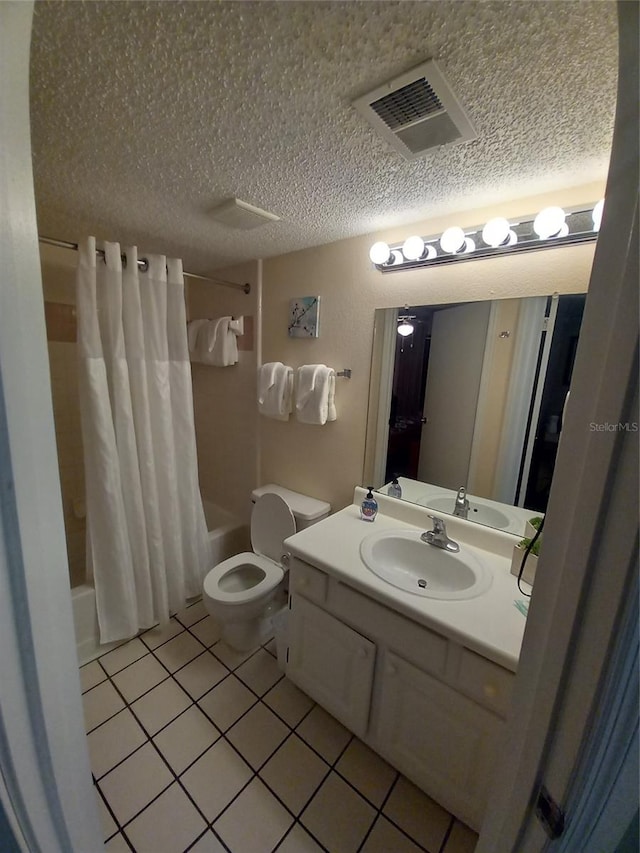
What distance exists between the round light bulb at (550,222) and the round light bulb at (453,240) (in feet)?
0.82

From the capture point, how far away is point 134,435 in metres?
1.64

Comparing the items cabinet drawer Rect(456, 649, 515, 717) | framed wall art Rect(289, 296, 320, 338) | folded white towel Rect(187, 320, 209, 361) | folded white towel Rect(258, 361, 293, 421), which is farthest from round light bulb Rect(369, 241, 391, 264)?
cabinet drawer Rect(456, 649, 515, 717)

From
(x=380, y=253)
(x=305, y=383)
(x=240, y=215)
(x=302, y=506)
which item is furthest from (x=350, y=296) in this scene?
(x=302, y=506)

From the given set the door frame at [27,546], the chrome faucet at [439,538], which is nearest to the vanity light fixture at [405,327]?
the chrome faucet at [439,538]

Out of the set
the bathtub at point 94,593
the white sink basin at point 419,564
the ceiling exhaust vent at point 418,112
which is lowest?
the bathtub at point 94,593

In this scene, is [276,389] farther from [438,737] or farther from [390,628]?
[438,737]

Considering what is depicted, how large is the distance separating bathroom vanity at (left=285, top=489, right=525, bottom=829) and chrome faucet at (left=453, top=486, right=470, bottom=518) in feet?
0.15

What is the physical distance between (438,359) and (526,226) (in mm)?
558

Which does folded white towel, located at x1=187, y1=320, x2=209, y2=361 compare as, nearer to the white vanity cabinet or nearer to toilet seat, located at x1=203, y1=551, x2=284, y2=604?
toilet seat, located at x1=203, y1=551, x2=284, y2=604

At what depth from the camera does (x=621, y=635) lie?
0.37 m

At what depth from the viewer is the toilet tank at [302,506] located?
179 cm

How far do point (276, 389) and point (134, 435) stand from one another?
2.59ft

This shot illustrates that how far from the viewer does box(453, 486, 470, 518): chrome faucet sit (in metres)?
1.42

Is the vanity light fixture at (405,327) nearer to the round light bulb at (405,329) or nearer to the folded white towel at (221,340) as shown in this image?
the round light bulb at (405,329)
